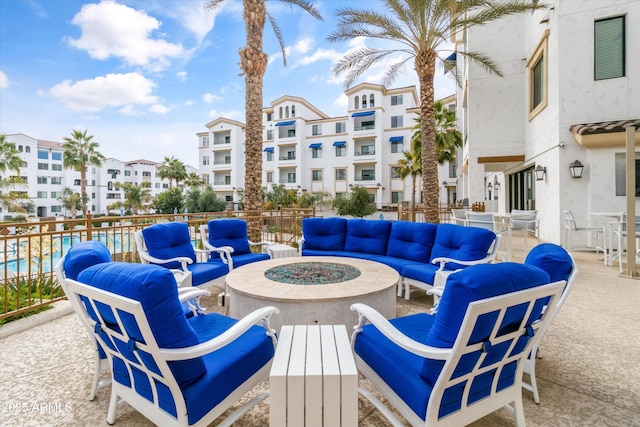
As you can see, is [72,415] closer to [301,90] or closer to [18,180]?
[18,180]

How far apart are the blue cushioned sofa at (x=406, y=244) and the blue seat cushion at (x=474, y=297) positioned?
248 centimetres

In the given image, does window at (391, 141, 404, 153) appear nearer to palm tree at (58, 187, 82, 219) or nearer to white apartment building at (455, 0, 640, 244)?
white apartment building at (455, 0, 640, 244)

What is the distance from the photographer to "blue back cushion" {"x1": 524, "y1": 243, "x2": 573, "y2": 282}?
2.04 meters

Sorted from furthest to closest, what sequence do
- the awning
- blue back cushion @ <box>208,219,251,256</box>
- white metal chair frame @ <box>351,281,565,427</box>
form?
the awning → blue back cushion @ <box>208,219,251,256</box> → white metal chair frame @ <box>351,281,565,427</box>

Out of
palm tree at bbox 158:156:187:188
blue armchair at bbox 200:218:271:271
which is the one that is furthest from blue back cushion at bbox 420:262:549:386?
palm tree at bbox 158:156:187:188

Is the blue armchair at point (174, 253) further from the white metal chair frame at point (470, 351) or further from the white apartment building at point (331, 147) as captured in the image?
the white apartment building at point (331, 147)

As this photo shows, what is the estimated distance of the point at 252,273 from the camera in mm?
3645

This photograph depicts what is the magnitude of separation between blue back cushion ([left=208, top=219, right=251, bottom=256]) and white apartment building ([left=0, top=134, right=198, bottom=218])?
3984cm

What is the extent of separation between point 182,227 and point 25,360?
2198 mm

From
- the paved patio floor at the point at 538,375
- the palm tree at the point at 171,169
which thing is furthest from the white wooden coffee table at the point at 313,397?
the palm tree at the point at 171,169

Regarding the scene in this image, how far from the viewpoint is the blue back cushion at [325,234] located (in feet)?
18.3

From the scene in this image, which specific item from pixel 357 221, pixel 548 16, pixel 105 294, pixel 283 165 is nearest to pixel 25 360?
pixel 105 294

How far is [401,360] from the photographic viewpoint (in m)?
1.80

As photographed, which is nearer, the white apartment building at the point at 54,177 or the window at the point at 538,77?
the window at the point at 538,77
